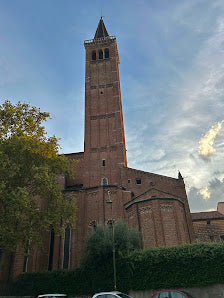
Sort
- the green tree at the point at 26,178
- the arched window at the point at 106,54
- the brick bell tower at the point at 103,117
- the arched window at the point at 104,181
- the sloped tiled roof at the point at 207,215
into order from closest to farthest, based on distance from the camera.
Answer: the green tree at the point at 26,178, the arched window at the point at 104,181, the brick bell tower at the point at 103,117, the sloped tiled roof at the point at 207,215, the arched window at the point at 106,54

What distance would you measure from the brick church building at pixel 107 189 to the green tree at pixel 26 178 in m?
6.64

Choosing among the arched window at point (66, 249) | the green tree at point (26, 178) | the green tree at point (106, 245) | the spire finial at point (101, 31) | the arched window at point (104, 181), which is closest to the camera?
the green tree at point (26, 178)

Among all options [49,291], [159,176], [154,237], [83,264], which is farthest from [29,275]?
[159,176]

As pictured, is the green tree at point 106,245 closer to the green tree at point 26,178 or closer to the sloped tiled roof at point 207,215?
the green tree at point 26,178

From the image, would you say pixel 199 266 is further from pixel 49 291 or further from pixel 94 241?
pixel 49 291

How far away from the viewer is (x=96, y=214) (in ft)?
85.9

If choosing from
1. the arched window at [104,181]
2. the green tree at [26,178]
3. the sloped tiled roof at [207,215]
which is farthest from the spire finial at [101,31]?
the sloped tiled roof at [207,215]

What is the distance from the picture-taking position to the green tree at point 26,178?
15.3 metres

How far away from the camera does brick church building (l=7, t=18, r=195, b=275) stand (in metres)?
22.6

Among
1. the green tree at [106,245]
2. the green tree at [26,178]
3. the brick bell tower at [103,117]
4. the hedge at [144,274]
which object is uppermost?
the brick bell tower at [103,117]

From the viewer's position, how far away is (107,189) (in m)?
27.2

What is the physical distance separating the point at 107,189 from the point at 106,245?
917 cm

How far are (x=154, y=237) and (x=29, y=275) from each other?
1113cm

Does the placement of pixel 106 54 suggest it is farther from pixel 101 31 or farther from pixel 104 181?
pixel 104 181
